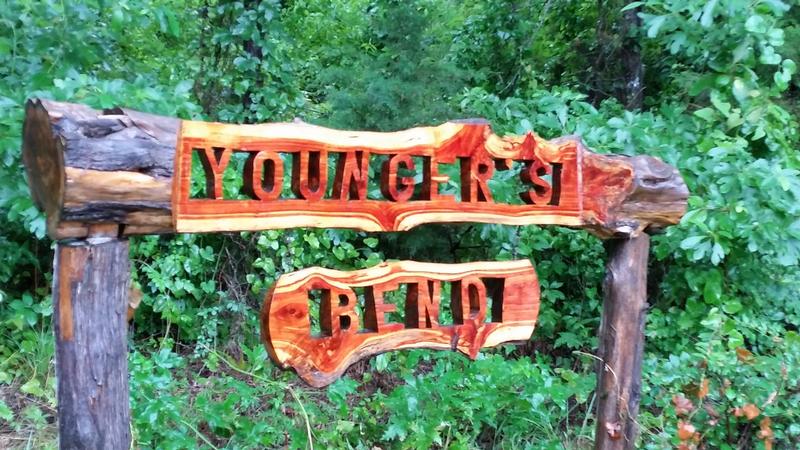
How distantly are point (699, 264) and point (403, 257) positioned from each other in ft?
5.86

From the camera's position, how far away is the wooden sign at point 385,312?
6.93 ft

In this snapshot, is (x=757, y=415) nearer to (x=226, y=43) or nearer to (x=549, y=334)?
(x=549, y=334)

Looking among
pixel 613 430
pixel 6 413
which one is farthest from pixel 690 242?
pixel 6 413

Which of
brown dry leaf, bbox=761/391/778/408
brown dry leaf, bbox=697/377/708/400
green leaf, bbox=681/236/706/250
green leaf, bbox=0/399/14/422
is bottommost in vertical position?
green leaf, bbox=0/399/14/422

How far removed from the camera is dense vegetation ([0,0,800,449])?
10.2 ft

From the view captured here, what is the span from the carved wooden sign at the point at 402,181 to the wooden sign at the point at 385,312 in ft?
0.57

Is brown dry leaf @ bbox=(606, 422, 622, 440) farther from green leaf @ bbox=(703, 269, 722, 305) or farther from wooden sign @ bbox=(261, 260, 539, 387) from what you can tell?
green leaf @ bbox=(703, 269, 722, 305)

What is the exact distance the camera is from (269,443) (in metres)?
3.00

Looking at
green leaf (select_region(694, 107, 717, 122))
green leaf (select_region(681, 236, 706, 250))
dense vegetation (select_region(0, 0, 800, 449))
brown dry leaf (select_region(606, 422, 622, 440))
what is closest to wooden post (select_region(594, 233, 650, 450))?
brown dry leaf (select_region(606, 422, 622, 440))

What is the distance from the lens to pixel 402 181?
2.29 m

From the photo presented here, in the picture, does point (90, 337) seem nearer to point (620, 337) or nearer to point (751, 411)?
point (620, 337)

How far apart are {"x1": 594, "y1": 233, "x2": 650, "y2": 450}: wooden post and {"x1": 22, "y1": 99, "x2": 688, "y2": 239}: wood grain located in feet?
0.39

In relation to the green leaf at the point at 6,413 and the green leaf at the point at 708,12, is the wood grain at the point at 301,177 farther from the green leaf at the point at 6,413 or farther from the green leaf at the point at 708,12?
the green leaf at the point at 6,413

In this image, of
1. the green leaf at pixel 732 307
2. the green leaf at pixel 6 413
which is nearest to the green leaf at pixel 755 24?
the green leaf at pixel 732 307
